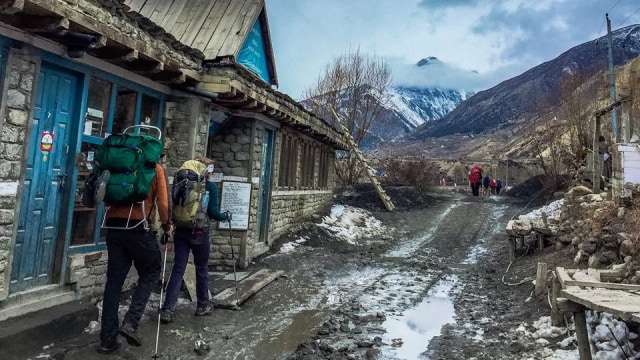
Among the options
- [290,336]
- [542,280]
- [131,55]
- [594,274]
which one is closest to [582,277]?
[594,274]

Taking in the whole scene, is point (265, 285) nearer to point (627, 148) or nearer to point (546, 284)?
point (546, 284)

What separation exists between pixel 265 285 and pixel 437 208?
1570 cm

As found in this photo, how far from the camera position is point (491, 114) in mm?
126875

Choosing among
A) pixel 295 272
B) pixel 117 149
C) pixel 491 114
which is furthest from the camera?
pixel 491 114

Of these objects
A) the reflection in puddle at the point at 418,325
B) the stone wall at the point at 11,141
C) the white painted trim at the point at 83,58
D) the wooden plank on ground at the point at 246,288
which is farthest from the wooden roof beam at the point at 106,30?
the reflection in puddle at the point at 418,325

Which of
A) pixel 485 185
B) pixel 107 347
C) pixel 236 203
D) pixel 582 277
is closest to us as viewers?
pixel 107 347

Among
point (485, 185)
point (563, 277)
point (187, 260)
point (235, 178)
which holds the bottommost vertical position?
point (187, 260)

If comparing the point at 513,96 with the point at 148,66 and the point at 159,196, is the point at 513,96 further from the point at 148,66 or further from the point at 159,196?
the point at 159,196

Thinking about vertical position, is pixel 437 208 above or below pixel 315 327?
above

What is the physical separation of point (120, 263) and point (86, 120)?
7.43 feet

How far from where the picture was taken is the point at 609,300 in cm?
381

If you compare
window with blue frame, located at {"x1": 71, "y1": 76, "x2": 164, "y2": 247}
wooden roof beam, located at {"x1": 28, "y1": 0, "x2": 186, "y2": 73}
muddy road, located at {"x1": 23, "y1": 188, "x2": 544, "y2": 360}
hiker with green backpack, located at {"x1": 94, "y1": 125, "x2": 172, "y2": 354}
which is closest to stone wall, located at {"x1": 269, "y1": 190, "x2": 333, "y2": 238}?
muddy road, located at {"x1": 23, "y1": 188, "x2": 544, "y2": 360}

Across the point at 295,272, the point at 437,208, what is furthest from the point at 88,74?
the point at 437,208

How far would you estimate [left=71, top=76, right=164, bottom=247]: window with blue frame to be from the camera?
5613mm
